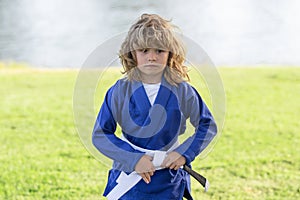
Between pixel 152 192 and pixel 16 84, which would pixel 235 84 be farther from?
pixel 152 192

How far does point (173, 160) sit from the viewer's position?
2123mm

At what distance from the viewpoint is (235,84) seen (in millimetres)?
6938

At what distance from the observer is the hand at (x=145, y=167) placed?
209 centimetres

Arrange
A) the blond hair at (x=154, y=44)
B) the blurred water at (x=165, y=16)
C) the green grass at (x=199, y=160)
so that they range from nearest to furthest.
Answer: the blond hair at (x=154, y=44)
the green grass at (x=199, y=160)
the blurred water at (x=165, y=16)

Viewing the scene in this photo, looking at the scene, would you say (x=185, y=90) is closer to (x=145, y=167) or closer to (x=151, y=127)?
(x=151, y=127)

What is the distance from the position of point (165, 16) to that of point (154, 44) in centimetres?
949

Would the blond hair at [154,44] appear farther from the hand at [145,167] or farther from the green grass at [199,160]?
the green grass at [199,160]

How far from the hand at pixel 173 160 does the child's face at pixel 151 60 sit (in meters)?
0.28

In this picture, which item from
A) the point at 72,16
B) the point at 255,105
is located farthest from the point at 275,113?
the point at 72,16

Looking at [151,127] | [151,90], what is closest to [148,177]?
→ [151,127]

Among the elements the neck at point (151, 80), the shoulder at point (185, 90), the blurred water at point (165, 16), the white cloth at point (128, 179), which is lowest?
the blurred water at point (165, 16)

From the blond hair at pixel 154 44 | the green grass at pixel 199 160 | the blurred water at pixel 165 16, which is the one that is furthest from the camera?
the blurred water at pixel 165 16

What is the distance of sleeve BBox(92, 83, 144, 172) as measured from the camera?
6.86 ft

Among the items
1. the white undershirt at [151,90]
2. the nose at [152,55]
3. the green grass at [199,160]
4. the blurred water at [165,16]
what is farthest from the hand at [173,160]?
the blurred water at [165,16]
